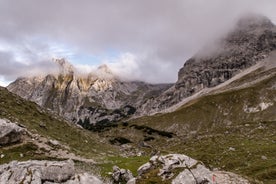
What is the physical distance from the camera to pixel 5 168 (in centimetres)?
5219

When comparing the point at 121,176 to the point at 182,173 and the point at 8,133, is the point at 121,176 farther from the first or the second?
the point at 8,133

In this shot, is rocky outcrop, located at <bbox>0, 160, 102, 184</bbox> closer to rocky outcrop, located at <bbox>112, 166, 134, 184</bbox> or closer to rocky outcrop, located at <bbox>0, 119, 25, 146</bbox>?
rocky outcrop, located at <bbox>112, 166, 134, 184</bbox>

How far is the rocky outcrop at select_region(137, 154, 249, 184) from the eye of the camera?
50125 mm

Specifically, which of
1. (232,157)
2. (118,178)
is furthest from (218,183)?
(232,157)

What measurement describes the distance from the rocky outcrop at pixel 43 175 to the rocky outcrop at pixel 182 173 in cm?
887

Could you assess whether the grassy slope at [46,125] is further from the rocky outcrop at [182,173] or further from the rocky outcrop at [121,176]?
the rocky outcrop at [182,173]

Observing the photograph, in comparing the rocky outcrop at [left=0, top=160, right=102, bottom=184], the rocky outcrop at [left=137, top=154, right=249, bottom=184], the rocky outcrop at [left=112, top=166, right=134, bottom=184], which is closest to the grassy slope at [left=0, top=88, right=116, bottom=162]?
the rocky outcrop at [left=112, top=166, right=134, bottom=184]

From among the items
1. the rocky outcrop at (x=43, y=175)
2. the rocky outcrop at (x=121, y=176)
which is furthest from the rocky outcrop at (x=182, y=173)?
the rocky outcrop at (x=43, y=175)

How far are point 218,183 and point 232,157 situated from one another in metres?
60.2

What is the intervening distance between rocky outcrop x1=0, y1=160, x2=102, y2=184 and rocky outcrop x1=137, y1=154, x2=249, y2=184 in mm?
8868

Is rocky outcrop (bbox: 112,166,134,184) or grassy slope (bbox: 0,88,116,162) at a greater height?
grassy slope (bbox: 0,88,116,162)

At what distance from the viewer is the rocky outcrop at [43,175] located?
46672 mm

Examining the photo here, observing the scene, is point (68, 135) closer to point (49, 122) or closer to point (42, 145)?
point (49, 122)

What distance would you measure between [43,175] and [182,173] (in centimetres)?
1846
